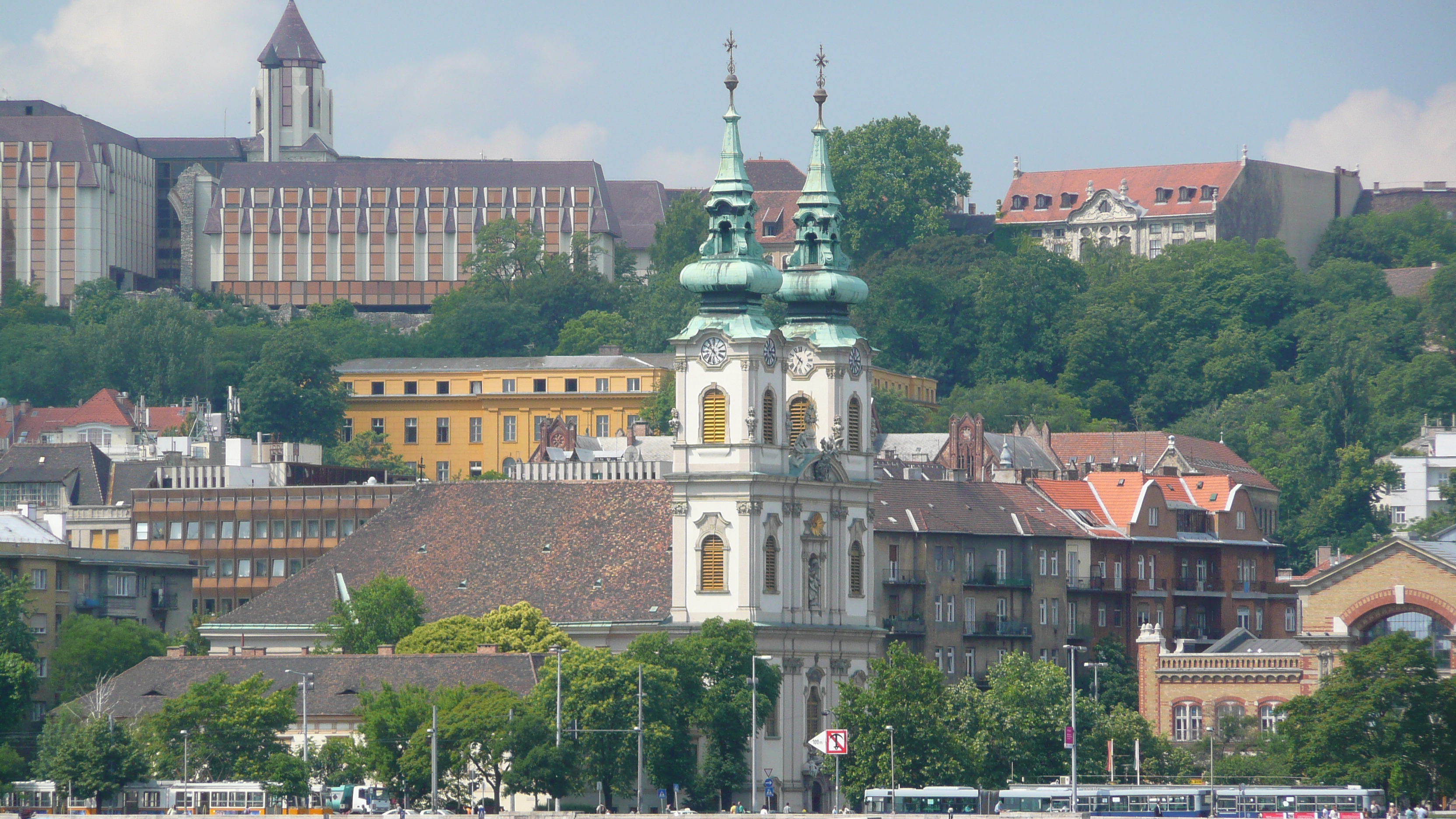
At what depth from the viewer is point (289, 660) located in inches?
4823

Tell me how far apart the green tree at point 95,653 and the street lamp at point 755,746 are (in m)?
26.3

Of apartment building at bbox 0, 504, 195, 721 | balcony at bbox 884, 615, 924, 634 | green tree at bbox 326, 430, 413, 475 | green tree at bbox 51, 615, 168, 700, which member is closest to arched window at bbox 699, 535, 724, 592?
balcony at bbox 884, 615, 924, 634

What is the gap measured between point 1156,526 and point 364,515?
1378 inches

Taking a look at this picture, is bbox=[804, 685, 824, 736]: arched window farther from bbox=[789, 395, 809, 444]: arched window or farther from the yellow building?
the yellow building

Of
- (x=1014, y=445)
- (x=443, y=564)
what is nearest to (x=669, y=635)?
(x=443, y=564)

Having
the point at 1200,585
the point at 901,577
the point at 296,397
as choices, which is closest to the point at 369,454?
the point at 296,397

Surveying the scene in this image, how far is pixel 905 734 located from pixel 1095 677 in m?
21.4

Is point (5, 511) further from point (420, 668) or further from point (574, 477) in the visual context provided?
point (420, 668)

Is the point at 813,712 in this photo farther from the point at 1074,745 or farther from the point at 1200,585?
the point at 1200,585

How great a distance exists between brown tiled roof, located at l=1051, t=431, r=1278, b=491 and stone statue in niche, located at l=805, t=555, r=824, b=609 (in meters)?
50.5

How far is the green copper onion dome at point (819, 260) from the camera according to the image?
423 feet

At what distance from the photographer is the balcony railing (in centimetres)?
15012

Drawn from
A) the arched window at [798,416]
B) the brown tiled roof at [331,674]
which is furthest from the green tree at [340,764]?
the arched window at [798,416]

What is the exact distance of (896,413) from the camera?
614 ft
